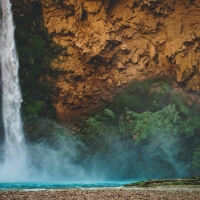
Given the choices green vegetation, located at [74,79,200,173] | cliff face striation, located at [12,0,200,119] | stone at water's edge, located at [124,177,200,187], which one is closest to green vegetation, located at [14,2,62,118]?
cliff face striation, located at [12,0,200,119]

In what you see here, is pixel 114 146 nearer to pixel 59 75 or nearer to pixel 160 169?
pixel 160 169

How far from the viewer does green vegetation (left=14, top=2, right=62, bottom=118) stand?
24281mm

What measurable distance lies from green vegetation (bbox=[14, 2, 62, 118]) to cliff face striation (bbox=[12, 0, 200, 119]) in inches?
14.3

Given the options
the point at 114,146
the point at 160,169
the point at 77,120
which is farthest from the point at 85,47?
the point at 160,169

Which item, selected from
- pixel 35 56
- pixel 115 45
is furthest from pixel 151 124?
pixel 35 56

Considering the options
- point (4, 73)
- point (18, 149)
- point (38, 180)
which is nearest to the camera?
point (38, 180)

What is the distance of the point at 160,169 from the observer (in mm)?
22562

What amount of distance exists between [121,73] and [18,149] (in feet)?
24.0

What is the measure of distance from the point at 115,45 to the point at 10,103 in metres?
6.70

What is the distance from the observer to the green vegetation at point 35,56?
2428cm

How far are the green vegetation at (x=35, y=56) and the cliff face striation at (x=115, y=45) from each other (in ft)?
1.19

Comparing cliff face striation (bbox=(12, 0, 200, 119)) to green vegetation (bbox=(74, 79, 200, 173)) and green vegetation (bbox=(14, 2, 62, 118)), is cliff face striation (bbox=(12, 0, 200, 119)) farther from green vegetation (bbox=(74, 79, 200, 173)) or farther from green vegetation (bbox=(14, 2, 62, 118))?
green vegetation (bbox=(74, 79, 200, 173))

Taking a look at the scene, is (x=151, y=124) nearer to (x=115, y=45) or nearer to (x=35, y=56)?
(x=115, y=45)

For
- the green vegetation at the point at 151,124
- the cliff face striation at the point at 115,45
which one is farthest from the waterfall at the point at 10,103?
the green vegetation at the point at 151,124
